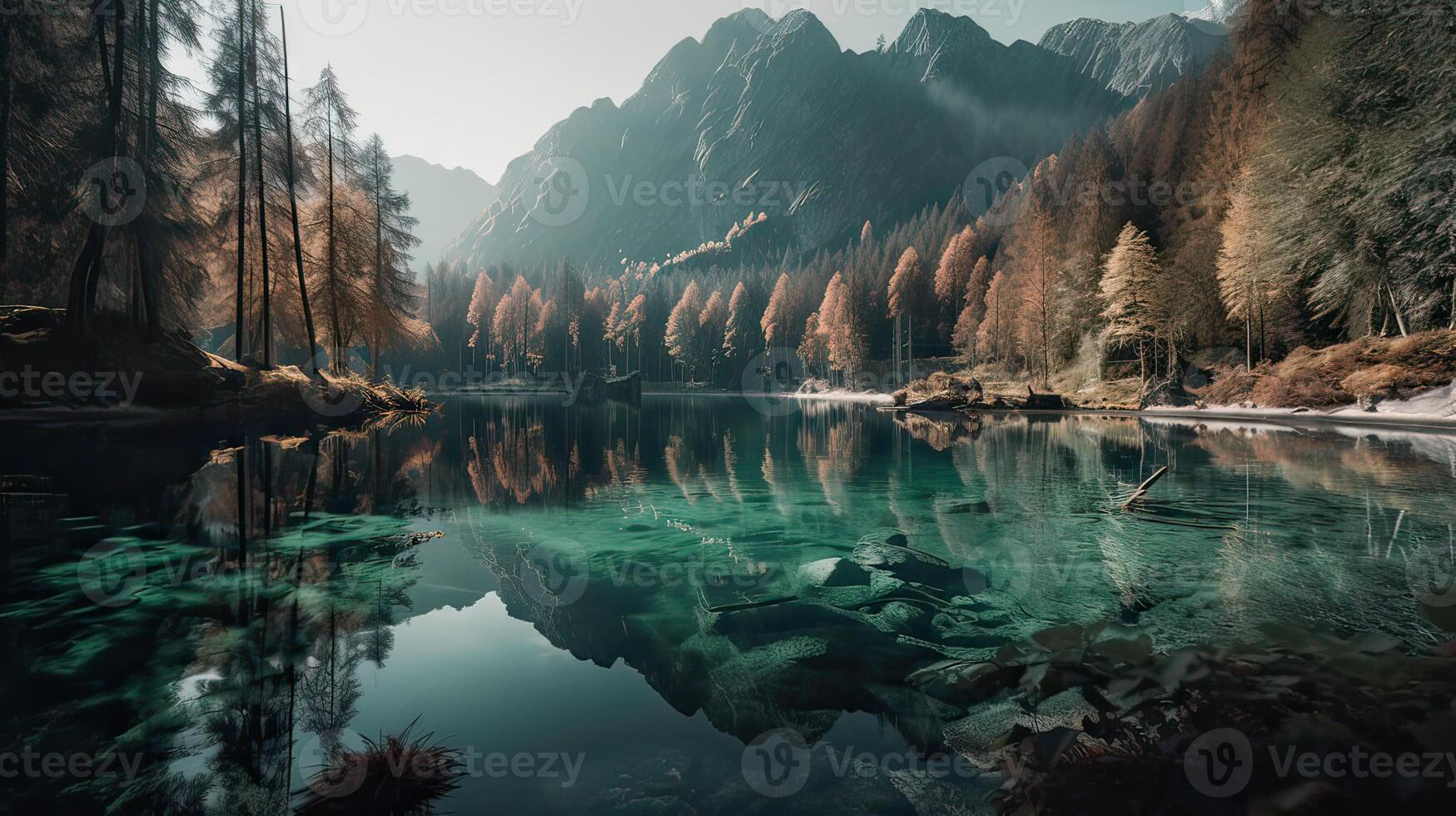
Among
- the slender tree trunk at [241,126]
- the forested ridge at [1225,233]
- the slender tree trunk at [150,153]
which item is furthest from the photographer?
the slender tree trunk at [241,126]

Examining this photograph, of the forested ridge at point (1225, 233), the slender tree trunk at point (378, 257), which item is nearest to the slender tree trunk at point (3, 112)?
the slender tree trunk at point (378, 257)

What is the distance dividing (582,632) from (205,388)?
24602 mm

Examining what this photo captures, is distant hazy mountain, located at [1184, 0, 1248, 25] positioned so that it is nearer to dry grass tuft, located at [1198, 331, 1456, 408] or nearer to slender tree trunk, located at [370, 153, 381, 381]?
dry grass tuft, located at [1198, 331, 1456, 408]

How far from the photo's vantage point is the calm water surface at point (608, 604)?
363 cm

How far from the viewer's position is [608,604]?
6.54m

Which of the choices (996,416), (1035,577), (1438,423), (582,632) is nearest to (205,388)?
(582,632)

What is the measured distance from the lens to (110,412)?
63.9 ft

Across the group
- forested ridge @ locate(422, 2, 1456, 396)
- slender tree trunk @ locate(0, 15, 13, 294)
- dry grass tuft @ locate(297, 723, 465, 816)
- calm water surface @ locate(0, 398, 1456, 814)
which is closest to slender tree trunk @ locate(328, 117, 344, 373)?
slender tree trunk @ locate(0, 15, 13, 294)

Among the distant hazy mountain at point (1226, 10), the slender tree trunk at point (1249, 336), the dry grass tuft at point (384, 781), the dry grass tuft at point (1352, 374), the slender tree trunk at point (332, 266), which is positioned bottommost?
the dry grass tuft at point (384, 781)

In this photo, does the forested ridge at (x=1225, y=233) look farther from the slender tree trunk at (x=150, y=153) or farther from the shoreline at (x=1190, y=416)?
the slender tree trunk at (x=150, y=153)

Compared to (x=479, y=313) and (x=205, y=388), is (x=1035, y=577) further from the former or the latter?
(x=479, y=313)

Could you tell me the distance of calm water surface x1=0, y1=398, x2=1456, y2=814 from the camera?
11.9ft

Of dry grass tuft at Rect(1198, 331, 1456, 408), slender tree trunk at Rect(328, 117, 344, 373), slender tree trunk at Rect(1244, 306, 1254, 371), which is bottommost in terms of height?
dry grass tuft at Rect(1198, 331, 1456, 408)

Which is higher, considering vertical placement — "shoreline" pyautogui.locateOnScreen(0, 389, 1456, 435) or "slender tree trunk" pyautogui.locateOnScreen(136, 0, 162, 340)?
"slender tree trunk" pyautogui.locateOnScreen(136, 0, 162, 340)
